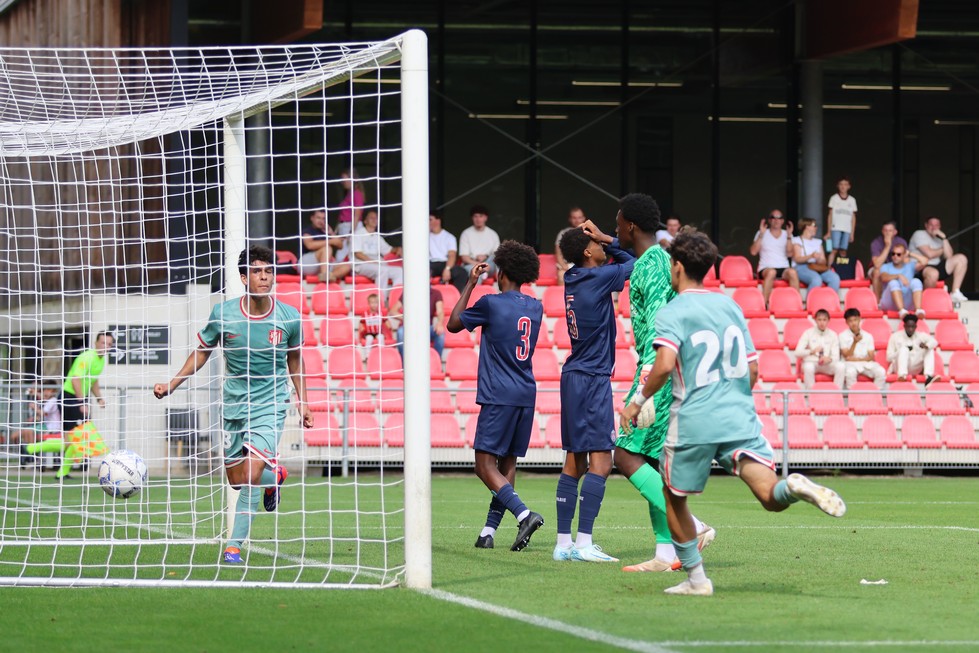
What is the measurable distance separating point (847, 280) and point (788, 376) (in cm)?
379

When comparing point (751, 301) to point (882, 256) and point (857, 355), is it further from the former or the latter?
point (882, 256)

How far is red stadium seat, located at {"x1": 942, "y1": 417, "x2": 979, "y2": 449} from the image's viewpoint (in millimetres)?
18797

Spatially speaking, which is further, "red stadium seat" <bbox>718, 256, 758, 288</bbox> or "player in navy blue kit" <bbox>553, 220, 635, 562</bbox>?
"red stadium seat" <bbox>718, 256, 758, 288</bbox>

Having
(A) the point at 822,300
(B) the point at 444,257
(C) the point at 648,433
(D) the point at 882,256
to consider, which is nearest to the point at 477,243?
(B) the point at 444,257

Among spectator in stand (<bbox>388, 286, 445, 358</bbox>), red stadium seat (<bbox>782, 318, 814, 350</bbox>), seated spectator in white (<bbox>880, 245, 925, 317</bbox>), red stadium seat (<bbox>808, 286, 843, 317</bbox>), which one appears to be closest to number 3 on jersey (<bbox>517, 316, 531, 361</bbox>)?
spectator in stand (<bbox>388, 286, 445, 358</bbox>)

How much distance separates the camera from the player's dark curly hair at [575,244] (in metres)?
9.14

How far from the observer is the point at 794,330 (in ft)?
70.8

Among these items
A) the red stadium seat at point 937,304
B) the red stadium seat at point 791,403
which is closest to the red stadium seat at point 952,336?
the red stadium seat at point 937,304

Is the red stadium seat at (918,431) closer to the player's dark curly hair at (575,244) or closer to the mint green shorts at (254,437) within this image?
the player's dark curly hair at (575,244)

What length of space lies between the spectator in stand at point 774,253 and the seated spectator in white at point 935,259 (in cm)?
227

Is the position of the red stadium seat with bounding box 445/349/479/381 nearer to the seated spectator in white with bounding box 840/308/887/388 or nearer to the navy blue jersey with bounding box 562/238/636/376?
the seated spectator in white with bounding box 840/308/887/388

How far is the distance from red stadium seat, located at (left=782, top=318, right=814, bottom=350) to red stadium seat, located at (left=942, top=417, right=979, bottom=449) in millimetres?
3106

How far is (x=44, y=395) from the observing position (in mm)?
18969

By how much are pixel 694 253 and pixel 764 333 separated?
48.1 feet
